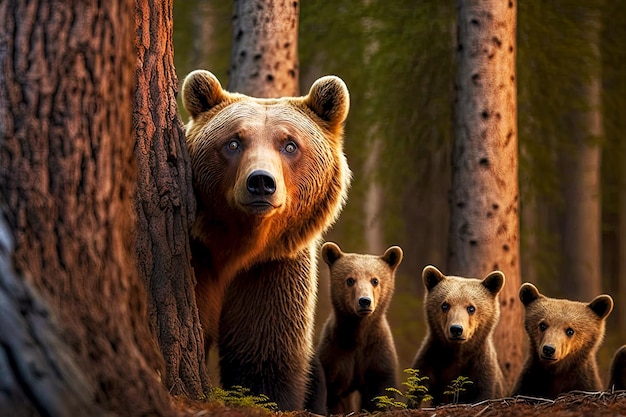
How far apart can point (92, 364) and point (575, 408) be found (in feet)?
8.28

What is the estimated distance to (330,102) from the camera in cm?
527

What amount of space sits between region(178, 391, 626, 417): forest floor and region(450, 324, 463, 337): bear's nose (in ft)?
2.27

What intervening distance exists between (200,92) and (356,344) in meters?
2.19

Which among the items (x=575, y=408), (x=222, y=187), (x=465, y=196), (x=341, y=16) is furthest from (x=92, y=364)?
(x=341, y=16)

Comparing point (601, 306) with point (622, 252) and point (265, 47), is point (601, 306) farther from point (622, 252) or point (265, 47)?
point (622, 252)

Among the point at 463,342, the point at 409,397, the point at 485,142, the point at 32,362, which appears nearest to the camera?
the point at 32,362

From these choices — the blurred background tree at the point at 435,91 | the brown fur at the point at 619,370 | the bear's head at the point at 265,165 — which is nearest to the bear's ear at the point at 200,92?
the bear's head at the point at 265,165

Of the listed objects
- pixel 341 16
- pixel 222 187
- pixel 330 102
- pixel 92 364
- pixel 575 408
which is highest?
pixel 341 16

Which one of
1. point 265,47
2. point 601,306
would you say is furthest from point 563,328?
point 265,47

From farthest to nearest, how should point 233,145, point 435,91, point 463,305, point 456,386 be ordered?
point 435,91 → point 463,305 → point 456,386 → point 233,145

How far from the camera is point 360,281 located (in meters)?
6.17

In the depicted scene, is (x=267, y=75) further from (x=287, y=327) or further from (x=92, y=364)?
(x=92, y=364)

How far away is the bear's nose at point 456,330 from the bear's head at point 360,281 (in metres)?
0.60

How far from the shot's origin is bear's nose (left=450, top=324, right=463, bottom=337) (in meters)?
5.64
